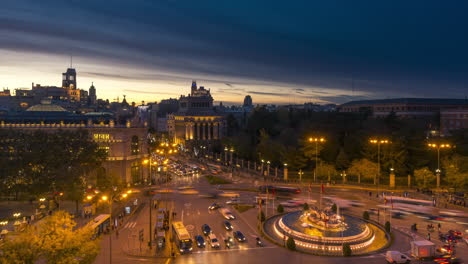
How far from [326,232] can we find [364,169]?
91.6 ft

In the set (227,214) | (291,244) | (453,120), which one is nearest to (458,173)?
(291,244)

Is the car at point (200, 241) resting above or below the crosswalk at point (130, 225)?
above

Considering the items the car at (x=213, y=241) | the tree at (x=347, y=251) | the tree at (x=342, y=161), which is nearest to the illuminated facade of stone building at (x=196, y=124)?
→ the tree at (x=342, y=161)

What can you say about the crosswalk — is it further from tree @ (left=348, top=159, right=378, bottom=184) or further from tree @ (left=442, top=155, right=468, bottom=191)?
tree @ (left=442, top=155, right=468, bottom=191)

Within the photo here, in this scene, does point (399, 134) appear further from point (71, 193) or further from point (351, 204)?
point (71, 193)

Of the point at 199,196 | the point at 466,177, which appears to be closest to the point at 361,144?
the point at 466,177

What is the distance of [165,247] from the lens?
113ft

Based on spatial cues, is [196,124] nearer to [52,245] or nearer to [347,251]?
[347,251]

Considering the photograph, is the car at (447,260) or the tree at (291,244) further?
the tree at (291,244)

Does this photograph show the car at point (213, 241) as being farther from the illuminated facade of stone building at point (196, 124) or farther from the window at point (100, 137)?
the illuminated facade of stone building at point (196, 124)

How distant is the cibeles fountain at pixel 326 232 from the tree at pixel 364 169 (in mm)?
20800

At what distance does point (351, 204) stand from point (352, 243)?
17.1m

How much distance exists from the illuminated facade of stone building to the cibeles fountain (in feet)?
364

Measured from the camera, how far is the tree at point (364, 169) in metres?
60.5
